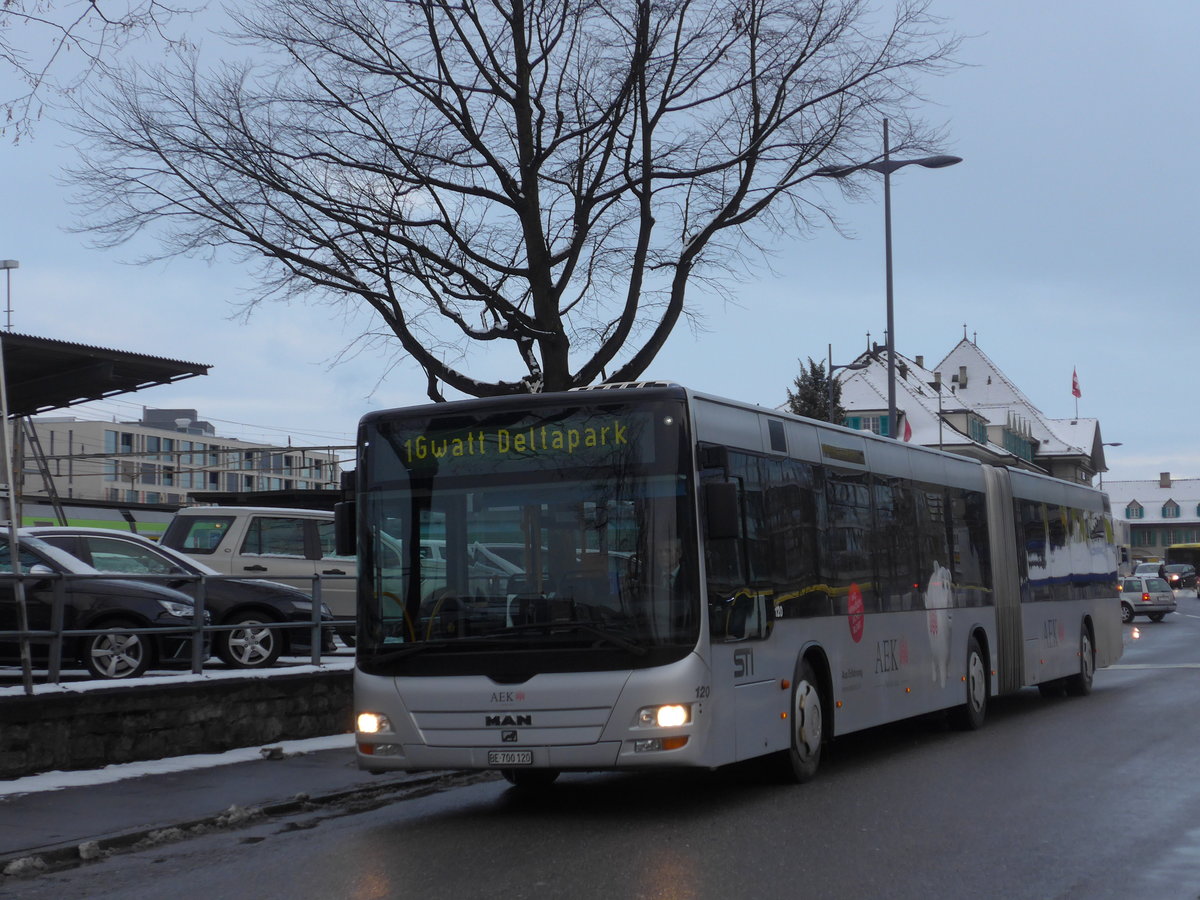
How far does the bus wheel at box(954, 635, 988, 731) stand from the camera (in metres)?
16.5

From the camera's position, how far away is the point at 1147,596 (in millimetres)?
58938

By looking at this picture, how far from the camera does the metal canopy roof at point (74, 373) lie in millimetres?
19969

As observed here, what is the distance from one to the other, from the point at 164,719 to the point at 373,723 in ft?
11.6

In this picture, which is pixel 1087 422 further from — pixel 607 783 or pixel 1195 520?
pixel 607 783

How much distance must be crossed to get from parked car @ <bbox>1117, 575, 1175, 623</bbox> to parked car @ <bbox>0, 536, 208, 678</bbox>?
48.1 m

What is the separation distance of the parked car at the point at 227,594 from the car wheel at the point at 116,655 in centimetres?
145

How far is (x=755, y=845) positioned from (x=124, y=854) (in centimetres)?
372

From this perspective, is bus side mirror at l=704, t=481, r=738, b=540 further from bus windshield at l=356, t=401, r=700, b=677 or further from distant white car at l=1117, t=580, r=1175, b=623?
distant white car at l=1117, t=580, r=1175, b=623

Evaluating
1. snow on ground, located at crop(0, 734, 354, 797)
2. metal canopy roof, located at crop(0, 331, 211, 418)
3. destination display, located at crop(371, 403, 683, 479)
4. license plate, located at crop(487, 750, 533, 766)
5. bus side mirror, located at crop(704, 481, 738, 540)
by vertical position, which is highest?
metal canopy roof, located at crop(0, 331, 211, 418)

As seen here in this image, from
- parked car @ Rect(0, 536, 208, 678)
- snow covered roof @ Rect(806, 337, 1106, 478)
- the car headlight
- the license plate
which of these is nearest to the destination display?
the license plate

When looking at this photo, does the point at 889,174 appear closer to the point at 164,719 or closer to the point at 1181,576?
the point at 164,719

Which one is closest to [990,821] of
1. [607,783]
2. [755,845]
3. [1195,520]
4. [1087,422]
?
[755,845]

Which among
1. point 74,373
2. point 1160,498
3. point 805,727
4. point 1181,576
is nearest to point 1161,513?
point 1160,498

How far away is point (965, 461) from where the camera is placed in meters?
18.0
